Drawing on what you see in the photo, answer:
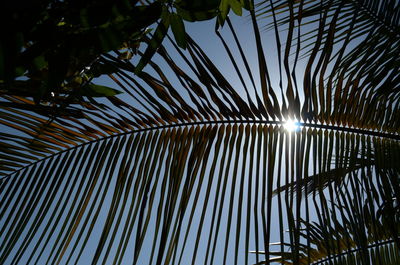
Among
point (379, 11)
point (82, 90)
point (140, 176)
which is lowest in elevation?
point (82, 90)

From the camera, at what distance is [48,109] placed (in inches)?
40.6

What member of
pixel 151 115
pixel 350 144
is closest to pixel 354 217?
pixel 350 144

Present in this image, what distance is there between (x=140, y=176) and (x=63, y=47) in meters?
0.80

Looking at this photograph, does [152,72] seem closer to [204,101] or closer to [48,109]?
[204,101]

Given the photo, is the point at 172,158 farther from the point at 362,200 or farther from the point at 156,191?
the point at 362,200

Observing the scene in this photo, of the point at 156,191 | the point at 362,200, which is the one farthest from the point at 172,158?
the point at 362,200

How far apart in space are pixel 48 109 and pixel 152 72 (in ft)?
1.15

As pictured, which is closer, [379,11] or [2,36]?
[2,36]

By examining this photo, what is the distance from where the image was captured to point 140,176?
122 centimetres

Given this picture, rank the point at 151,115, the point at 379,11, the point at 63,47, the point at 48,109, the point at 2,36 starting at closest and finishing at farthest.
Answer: the point at 2,36
the point at 63,47
the point at 48,109
the point at 151,115
the point at 379,11

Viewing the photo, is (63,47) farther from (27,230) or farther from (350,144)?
(350,144)

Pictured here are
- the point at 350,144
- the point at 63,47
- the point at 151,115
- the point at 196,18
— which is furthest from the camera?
the point at 350,144

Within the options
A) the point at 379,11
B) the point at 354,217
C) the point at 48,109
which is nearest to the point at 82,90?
the point at 48,109

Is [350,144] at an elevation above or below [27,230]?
above
